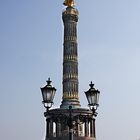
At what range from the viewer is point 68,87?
50.4 metres

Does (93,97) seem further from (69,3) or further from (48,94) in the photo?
(69,3)

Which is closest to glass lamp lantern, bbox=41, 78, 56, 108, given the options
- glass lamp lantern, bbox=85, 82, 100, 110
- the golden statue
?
glass lamp lantern, bbox=85, 82, 100, 110

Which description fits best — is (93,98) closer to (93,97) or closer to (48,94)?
(93,97)

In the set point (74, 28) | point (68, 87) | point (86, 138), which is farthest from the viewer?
point (74, 28)

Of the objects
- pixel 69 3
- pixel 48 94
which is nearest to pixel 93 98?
pixel 48 94

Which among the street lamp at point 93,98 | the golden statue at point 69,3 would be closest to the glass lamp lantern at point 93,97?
the street lamp at point 93,98

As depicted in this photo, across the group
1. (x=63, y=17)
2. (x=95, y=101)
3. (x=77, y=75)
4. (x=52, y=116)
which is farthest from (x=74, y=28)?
(x=95, y=101)

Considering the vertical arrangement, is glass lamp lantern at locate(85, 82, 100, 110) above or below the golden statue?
below

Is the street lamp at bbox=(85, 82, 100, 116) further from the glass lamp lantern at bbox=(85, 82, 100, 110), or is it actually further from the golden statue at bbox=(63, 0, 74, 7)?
the golden statue at bbox=(63, 0, 74, 7)

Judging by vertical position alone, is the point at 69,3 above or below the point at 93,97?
above

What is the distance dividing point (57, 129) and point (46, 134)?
1873 mm

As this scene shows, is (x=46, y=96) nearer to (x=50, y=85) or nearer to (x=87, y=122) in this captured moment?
(x=50, y=85)

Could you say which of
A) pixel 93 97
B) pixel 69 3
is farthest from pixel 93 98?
pixel 69 3

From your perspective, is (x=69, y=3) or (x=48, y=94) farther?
(x=69, y=3)
